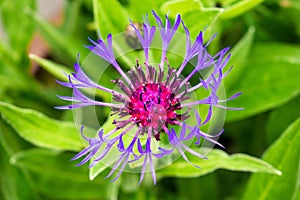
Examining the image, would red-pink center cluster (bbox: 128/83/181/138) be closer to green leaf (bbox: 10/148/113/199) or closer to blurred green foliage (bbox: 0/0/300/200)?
blurred green foliage (bbox: 0/0/300/200)

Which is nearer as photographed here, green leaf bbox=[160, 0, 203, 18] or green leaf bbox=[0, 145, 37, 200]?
green leaf bbox=[160, 0, 203, 18]

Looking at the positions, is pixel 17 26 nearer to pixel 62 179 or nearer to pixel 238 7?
pixel 62 179

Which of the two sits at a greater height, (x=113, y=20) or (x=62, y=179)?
(x=113, y=20)

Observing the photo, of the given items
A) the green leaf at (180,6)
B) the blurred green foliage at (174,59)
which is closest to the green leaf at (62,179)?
the blurred green foliage at (174,59)

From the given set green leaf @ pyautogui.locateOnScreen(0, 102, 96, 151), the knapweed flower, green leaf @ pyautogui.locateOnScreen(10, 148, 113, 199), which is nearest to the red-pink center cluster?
the knapweed flower

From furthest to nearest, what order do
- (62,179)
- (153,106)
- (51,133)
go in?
(62,179) < (51,133) < (153,106)

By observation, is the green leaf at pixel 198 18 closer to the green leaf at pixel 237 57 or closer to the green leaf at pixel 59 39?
the green leaf at pixel 237 57

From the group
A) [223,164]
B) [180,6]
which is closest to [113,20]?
[180,6]
